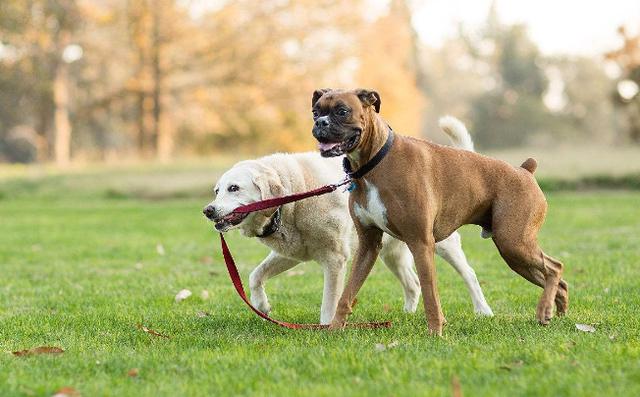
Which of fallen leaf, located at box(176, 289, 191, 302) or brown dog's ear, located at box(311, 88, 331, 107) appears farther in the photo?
fallen leaf, located at box(176, 289, 191, 302)

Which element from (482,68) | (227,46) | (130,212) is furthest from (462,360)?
(482,68)

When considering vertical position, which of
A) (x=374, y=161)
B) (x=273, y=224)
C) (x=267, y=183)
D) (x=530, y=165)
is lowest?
(x=273, y=224)

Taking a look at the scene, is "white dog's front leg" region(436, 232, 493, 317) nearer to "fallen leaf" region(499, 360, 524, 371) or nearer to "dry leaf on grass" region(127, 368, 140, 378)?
"fallen leaf" region(499, 360, 524, 371)

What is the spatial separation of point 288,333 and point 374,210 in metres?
1.06

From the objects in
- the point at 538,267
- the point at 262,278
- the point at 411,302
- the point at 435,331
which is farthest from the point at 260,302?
the point at 538,267

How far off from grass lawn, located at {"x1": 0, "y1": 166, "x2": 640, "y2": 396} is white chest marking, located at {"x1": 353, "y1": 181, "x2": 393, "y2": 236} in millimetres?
734

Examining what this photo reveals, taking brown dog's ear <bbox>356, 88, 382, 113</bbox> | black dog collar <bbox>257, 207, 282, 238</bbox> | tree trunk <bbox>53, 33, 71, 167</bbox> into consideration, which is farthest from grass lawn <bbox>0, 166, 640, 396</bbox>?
tree trunk <bbox>53, 33, 71, 167</bbox>

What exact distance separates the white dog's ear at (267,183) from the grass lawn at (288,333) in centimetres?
97

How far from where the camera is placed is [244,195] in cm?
583

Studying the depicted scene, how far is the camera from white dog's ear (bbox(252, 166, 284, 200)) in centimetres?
583

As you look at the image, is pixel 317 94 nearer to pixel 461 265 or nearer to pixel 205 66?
pixel 461 265

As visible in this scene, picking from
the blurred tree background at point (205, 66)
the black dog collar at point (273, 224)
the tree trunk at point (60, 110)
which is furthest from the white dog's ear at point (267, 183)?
the tree trunk at point (60, 110)

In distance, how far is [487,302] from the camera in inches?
266

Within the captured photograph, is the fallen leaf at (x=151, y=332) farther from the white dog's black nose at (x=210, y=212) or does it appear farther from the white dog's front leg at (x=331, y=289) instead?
the white dog's front leg at (x=331, y=289)
